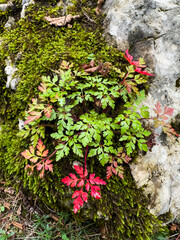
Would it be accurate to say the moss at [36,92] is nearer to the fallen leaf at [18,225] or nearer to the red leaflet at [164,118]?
the fallen leaf at [18,225]

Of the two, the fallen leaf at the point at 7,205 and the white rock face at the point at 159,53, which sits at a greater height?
the white rock face at the point at 159,53

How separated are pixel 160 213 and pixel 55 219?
1.48 metres

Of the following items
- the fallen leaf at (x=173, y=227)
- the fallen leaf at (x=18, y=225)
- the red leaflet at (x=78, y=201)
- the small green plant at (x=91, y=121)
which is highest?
the small green plant at (x=91, y=121)

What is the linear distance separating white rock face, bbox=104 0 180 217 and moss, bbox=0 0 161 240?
28 centimetres

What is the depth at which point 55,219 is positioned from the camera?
2.46m

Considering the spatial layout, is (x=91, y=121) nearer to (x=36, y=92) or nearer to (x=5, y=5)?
(x=36, y=92)

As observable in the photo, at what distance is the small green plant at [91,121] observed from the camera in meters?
1.88

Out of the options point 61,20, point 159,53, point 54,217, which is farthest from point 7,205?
point 159,53

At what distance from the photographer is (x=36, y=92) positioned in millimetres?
2395

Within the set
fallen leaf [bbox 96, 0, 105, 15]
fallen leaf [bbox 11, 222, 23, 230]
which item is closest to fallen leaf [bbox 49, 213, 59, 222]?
fallen leaf [bbox 11, 222, 23, 230]

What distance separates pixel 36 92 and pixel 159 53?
1.88 metres

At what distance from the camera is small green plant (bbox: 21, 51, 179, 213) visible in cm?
188

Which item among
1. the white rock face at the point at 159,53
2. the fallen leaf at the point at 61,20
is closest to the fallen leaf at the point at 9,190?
the white rock face at the point at 159,53

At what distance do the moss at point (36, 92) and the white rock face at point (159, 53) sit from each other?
281mm
